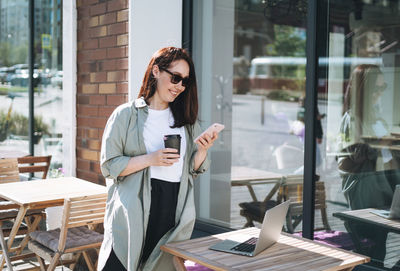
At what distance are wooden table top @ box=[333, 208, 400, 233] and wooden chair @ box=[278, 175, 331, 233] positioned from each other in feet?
0.40

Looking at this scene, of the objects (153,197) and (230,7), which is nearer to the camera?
(153,197)

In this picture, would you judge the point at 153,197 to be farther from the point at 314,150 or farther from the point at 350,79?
the point at 350,79

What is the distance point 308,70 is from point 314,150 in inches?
19.2

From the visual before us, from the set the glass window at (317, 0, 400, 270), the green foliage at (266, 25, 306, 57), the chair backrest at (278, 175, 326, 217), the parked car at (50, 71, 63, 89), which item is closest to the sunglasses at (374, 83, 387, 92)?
the glass window at (317, 0, 400, 270)

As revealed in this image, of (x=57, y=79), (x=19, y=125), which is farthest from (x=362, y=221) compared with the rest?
(x=19, y=125)

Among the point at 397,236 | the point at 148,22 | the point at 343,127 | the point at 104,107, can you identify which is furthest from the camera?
the point at 343,127

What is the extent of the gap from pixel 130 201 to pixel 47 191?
146 centimetres

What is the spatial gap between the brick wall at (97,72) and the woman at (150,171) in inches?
57.2

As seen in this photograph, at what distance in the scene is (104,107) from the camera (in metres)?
4.05

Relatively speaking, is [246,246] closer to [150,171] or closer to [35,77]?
[150,171]

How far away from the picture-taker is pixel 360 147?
4219 millimetres

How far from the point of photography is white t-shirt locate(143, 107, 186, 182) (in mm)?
2348

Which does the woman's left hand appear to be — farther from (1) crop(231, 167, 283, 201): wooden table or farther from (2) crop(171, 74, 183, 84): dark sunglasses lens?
(1) crop(231, 167, 283, 201): wooden table

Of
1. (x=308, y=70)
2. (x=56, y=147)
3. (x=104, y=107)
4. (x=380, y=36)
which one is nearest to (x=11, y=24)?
(x=56, y=147)
